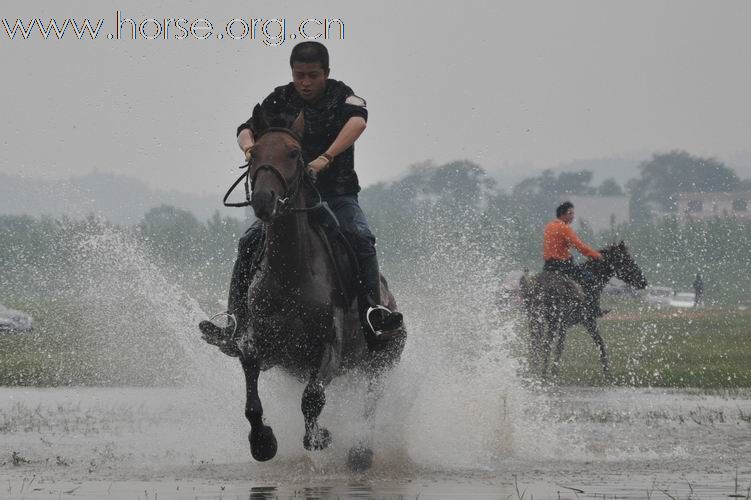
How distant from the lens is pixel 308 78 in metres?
11.9

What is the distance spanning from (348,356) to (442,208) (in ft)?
290

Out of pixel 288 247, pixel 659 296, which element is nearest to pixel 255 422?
pixel 288 247

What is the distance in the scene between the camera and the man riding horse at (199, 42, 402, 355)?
1182 cm

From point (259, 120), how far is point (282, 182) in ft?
2.46

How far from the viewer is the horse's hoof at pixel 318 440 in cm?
1131

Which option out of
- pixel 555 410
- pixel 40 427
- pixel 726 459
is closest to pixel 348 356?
pixel 726 459

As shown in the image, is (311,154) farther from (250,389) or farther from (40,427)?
(40,427)

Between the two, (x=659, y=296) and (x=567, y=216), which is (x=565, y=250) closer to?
(x=567, y=216)

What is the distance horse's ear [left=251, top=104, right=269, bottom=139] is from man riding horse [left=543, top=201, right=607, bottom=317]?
13.1 meters

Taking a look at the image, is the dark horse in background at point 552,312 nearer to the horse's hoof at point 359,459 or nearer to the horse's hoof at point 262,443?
the horse's hoof at point 359,459

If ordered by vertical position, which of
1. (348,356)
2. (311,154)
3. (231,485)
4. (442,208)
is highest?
(442,208)

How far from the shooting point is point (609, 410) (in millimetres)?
17781

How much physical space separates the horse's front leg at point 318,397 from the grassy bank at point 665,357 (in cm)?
1144

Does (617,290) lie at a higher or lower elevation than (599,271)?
higher
